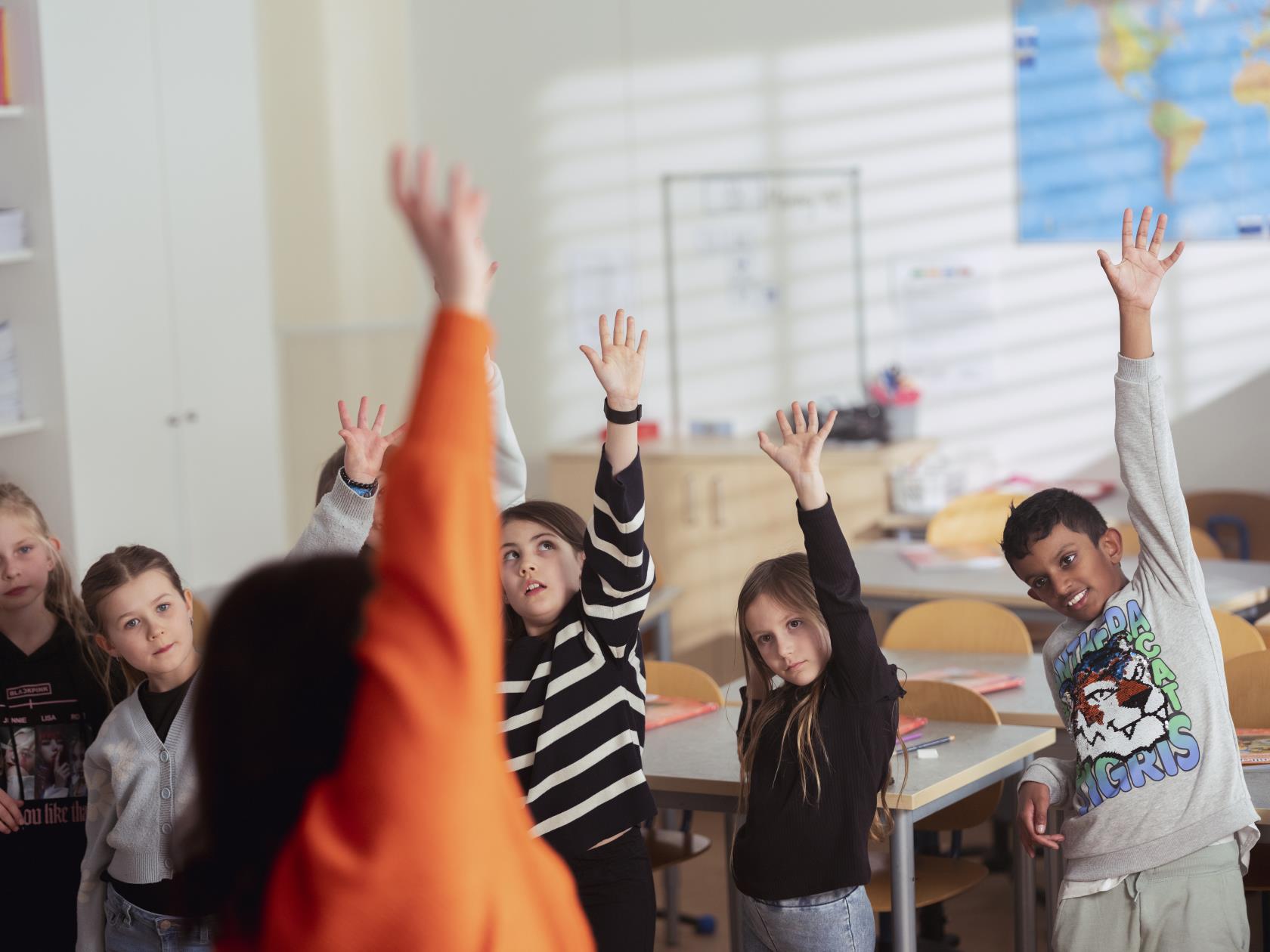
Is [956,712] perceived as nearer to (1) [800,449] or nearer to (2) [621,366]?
(1) [800,449]

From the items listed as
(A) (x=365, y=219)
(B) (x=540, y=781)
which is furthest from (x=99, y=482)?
(B) (x=540, y=781)

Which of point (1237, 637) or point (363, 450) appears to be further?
point (1237, 637)

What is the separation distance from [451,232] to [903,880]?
1.87 metres

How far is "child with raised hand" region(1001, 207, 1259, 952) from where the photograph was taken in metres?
2.18

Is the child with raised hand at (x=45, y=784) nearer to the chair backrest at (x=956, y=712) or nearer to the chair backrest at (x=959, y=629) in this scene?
the chair backrest at (x=956, y=712)

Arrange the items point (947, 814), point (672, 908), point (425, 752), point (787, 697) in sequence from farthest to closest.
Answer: point (672, 908)
point (947, 814)
point (787, 697)
point (425, 752)

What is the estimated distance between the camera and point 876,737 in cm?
227

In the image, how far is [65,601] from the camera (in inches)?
108

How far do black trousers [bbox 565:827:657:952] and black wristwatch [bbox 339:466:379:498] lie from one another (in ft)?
2.15

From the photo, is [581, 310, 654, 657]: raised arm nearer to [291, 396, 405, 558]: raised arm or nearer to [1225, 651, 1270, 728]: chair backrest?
[291, 396, 405, 558]: raised arm

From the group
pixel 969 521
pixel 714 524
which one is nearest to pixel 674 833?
pixel 969 521

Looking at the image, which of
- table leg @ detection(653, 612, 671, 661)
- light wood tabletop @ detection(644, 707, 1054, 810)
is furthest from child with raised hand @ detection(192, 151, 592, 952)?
table leg @ detection(653, 612, 671, 661)

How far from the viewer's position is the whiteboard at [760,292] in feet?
19.5

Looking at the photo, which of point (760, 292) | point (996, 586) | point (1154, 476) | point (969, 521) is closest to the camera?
point (1154, 476)
